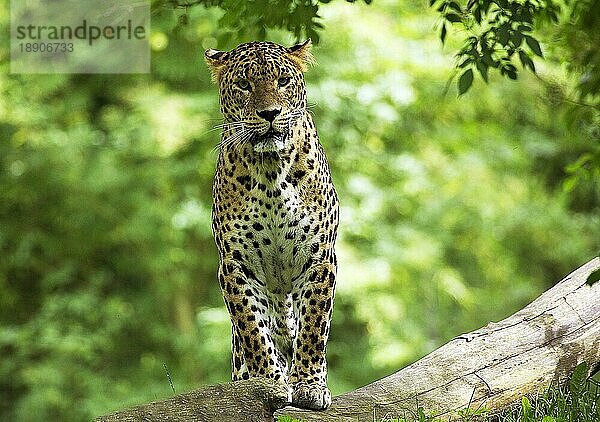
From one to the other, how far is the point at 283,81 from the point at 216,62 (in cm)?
46

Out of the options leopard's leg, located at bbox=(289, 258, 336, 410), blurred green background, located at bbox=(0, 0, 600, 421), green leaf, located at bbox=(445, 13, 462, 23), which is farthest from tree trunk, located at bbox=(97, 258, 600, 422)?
blurred green background, located at bbox=(0, 0, 600, 421)

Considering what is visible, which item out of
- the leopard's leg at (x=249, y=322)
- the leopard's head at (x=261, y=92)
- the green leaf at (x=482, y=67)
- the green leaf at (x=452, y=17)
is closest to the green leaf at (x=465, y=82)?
the green leaf at (x=482, y=67)

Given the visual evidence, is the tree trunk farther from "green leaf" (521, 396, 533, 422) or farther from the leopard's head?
the leopard's head

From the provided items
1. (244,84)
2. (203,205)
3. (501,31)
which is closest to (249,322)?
(244,84)

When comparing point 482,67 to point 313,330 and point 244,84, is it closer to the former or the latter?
point 244,84

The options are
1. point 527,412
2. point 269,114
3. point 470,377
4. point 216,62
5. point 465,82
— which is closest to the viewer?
point 465,82

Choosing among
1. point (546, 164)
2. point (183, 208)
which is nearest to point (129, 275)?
point (183, 208)

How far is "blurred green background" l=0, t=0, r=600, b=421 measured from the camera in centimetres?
1294

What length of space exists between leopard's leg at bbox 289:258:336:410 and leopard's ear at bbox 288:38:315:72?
114cm

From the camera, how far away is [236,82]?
18.0 feet

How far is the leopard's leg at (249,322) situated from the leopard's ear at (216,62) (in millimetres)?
1067

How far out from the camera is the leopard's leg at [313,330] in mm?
5727

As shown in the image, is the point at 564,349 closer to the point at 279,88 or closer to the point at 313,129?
the point at 313,129

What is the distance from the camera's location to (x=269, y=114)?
5.32 metres
